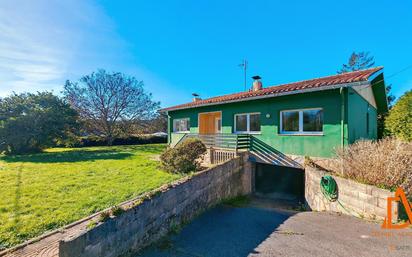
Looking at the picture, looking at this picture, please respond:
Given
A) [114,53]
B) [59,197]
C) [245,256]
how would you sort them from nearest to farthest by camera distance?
1. [245,256]
2. [59,197]
3. [114,53]

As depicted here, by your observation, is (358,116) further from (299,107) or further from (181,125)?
(181,125)

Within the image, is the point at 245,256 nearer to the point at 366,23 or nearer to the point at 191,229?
the point at 191,229

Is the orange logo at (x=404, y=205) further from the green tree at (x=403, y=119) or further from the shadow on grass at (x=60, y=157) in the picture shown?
the shadow on grass at (x=60, y=157)

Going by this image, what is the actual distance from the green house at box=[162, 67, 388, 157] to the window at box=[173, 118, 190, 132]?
9.01ft

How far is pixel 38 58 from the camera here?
1018 centimetres

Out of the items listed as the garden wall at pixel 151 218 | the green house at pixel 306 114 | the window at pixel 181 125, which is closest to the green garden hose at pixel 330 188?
the green house at pixel 306 114

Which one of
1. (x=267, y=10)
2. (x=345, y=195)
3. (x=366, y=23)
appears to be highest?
(x=267, y=10)

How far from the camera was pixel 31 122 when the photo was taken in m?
18.4

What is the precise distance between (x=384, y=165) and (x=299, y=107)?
4300 mm

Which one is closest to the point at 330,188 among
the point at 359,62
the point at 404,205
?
the point at 404,205

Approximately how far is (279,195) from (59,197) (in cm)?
1044

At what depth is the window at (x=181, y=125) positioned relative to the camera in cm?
1701

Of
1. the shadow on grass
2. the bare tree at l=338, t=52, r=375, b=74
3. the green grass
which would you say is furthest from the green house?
the bare tree at l=338, t=52, r=375, b=74

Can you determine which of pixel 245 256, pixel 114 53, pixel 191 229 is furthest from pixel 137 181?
pixel 114 53
